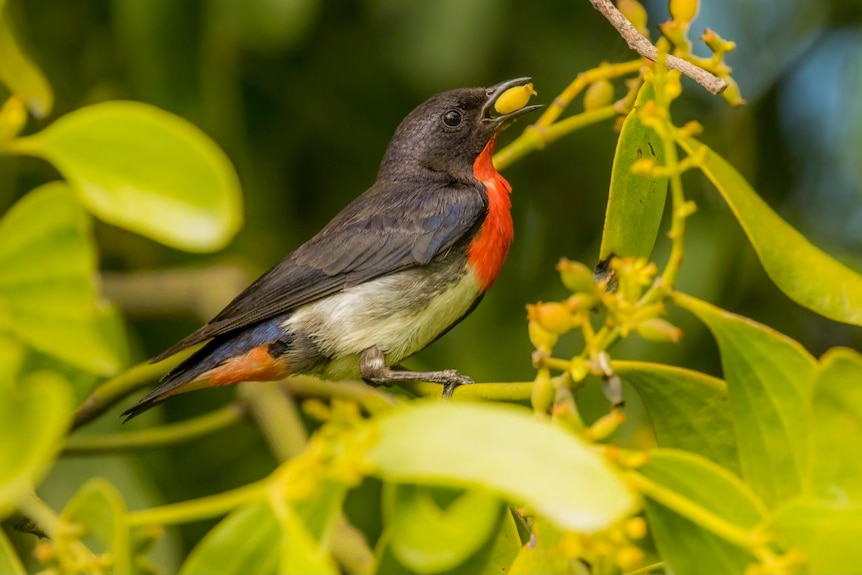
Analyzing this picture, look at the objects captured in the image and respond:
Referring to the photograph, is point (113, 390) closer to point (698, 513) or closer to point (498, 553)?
point (498, 553)

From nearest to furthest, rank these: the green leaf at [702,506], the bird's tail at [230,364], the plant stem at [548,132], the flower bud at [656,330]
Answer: the green leaf at [702,506], the flower bud at [656,330], the plant stem at [548,132], the bird's tail at [230,364]

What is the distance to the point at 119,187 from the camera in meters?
1.36

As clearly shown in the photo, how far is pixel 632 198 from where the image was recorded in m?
2.05

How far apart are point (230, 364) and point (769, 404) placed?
1835 millimetres

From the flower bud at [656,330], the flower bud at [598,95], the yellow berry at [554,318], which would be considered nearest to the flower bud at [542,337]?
the yellow berry at [554,318]

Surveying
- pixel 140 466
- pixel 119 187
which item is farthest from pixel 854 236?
pixel 119 187

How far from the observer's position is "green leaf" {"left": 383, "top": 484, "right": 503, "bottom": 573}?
1.35 m

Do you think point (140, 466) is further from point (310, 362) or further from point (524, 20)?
point (524, 20)

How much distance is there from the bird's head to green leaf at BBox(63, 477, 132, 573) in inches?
96.0

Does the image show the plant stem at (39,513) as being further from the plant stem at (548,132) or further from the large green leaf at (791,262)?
the plant stem at (548,132)

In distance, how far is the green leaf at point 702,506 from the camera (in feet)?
4.65

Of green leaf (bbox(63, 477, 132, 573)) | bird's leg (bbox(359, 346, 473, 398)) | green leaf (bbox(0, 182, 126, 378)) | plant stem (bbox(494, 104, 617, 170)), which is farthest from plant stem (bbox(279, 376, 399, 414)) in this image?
green leaf (bbox(0, 182, 126, 378))

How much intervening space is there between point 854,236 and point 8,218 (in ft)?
12.2

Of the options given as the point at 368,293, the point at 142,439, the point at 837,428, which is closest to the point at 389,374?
the point at 368,293
